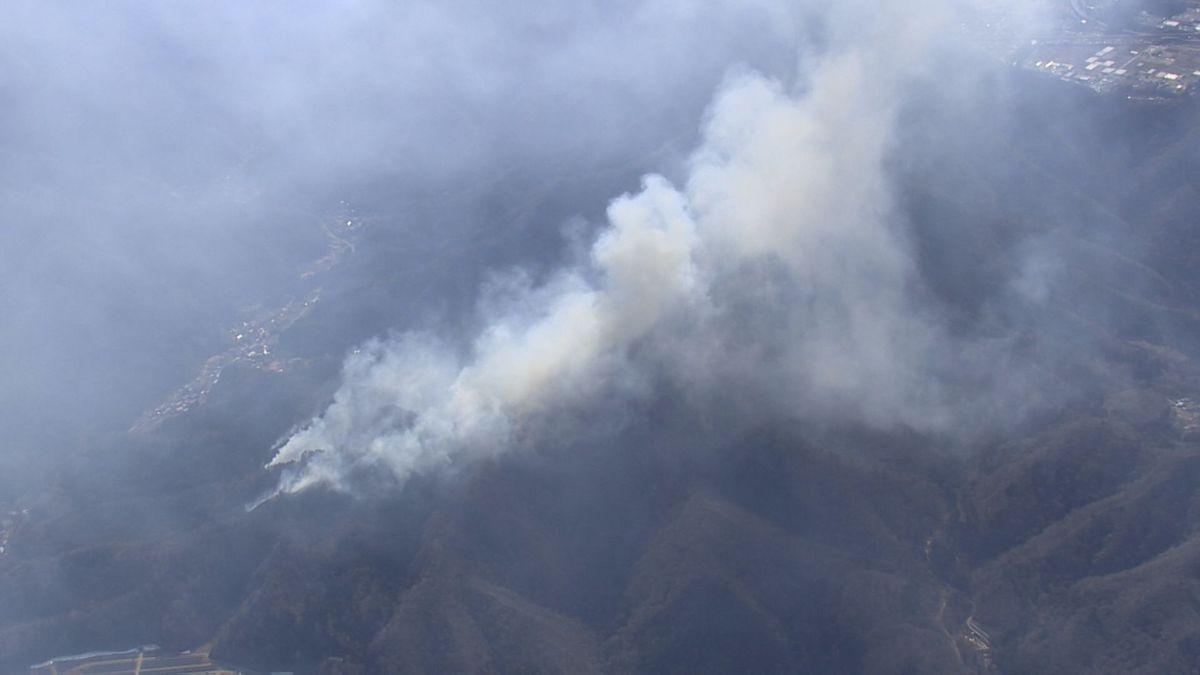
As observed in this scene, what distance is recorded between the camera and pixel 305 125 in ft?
295

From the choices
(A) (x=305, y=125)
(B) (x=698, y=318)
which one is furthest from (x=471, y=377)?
(A) (x=305, y=125)

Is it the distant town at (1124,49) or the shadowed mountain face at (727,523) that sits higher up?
the distant town at (1124,49)

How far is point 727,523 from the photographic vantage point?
49.8m

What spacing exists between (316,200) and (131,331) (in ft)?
61.5

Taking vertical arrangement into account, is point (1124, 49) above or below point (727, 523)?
above

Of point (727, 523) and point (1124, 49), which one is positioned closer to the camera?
point (727, 523)

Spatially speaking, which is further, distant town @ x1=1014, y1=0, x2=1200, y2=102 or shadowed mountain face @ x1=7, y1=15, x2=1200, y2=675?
distant town @ x1=1014, y1=0, x2=1200, y2=102

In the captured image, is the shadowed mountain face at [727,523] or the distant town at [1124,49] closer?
the shadowed mountain face at [727,523]

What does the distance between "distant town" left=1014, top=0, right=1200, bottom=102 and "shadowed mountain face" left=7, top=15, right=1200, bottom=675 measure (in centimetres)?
1391

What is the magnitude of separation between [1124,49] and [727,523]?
5330 cm

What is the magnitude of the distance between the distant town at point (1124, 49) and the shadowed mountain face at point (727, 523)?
13.9 m

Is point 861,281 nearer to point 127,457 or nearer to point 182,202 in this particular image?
point 127,457

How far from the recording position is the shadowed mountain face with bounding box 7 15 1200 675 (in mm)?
46625

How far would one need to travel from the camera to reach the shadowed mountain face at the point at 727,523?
46.6 metres
